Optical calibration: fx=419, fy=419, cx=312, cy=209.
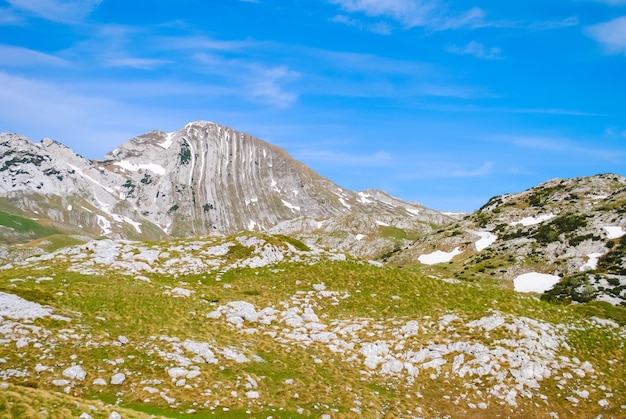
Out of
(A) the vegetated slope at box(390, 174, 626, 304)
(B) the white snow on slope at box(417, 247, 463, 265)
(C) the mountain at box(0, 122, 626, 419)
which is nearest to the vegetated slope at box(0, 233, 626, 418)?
(C) the mountain at box(0, 122, 626, 419)

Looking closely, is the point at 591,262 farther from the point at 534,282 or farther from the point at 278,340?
the point at 278,340

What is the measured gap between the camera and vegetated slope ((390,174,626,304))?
301 ft

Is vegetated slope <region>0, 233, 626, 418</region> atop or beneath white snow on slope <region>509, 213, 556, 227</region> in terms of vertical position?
Result: beneath

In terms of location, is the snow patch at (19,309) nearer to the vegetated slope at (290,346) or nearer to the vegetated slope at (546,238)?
the vegetated slope at (290,346)

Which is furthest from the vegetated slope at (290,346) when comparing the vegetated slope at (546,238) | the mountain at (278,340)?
the vegetated slope at (546,238)

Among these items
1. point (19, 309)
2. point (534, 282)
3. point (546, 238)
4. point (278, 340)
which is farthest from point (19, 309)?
point (546, 238)

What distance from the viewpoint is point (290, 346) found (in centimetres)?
3030

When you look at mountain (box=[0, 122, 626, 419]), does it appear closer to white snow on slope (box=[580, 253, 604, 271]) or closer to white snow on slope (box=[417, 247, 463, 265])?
white snow on slope (box=[580, 253, 604, 271])

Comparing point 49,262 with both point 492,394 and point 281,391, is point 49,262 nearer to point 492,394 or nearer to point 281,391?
point 281,391

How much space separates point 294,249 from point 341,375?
26.0 metres

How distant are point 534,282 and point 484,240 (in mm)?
40590

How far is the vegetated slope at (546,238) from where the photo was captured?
91.7m

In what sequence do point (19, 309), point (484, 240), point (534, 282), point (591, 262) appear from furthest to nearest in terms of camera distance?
point (484, 240) < point (591, 262) < point (534, 282) < point (19, 309)

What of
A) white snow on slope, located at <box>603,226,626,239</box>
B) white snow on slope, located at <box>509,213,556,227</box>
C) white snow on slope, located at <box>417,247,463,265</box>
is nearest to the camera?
white snow on slope, located at <box>603,226,626,239</box>
